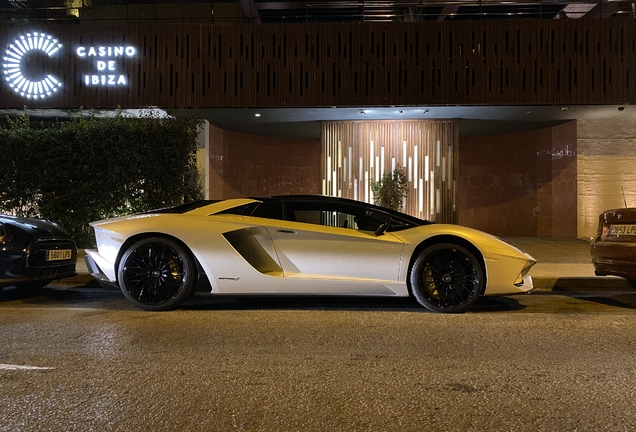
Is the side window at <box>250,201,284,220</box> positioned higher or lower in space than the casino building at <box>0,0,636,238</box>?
lower

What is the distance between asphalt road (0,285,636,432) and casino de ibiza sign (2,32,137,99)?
7.66 meters

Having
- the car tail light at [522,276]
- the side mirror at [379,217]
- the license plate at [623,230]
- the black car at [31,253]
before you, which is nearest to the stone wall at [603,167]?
the license plate at [623,230]

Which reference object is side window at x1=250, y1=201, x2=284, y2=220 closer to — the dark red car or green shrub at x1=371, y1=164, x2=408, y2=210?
the dark red car

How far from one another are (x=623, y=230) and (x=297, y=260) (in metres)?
3.99

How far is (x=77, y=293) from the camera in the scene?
22.7 ft

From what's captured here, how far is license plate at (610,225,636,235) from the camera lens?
6.01 m

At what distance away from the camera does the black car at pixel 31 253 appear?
19.3 ft

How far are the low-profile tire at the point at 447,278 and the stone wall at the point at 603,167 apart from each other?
9.49m

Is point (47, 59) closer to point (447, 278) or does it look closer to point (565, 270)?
point (447, 278)

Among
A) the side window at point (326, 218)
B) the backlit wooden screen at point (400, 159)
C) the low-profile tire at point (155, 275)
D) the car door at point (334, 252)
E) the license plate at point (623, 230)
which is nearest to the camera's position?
the car door at point (334, 252)

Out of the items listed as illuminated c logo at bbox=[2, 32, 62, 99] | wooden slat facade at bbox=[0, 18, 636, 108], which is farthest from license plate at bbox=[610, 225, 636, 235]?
illuminated c logo at bbox=[2, 32, 62, 99]

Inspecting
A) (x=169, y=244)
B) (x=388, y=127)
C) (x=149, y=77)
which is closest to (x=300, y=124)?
(x=388, y=127)

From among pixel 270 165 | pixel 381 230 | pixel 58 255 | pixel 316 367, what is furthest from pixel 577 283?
pixel 270 165

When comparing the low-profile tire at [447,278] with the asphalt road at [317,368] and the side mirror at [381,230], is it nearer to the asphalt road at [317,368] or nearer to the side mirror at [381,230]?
the asphalt road at [317,368]
